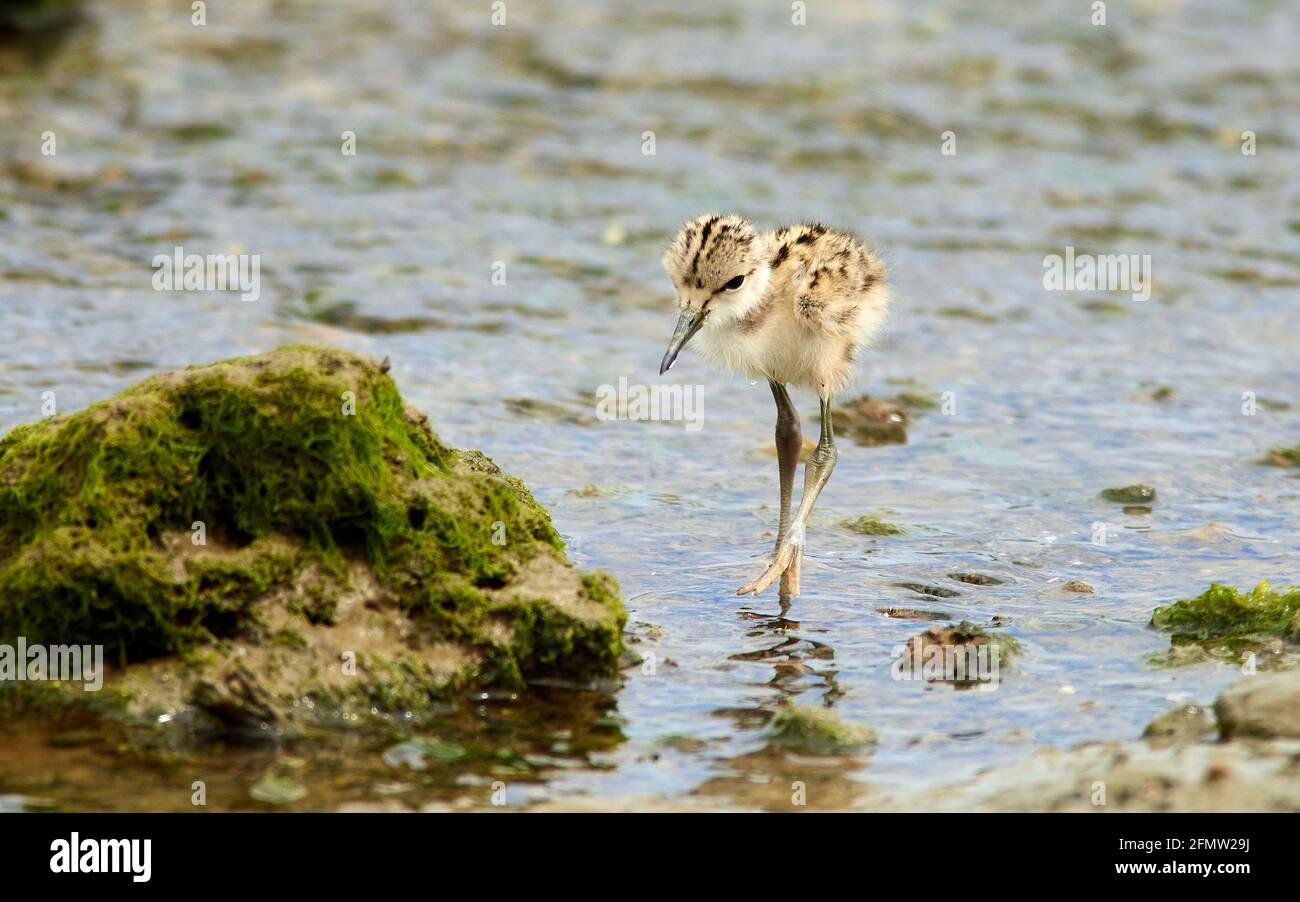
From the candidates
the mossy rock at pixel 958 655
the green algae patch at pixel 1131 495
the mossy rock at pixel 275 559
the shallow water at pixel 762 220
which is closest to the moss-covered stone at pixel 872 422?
the shallow water at pixel 762 220

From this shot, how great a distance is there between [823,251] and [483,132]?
8.44 metres

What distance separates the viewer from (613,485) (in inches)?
332

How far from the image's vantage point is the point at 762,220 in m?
13.4

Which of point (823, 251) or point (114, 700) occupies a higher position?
point (823, 251)

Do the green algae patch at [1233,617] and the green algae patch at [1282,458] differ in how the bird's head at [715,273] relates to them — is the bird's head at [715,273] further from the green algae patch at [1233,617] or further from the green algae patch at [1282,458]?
the green algae patch at [1282,458]

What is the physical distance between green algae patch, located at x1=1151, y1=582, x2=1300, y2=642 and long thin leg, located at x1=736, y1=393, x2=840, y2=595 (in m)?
1.49

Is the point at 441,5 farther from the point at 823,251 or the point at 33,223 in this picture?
the point at 823,251

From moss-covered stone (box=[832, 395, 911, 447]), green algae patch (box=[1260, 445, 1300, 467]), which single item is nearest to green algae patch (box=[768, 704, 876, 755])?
moss-covered stone (box=[832, 395, 911, 447])

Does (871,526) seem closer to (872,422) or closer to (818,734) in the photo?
(872,422)

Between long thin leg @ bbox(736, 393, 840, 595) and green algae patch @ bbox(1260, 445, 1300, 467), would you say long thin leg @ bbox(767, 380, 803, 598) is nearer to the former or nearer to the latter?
long thin leg @ bbox(736, 393, 840, 595)

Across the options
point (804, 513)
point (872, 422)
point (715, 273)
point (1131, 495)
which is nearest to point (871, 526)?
point (804, 513)

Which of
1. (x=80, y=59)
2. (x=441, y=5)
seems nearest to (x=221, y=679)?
(x=80, y=59)

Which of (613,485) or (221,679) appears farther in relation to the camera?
(613,485)
